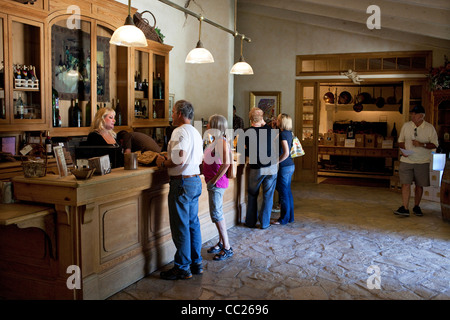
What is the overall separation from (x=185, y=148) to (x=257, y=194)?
7.27ft

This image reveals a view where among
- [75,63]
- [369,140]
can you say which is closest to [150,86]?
[75,63]

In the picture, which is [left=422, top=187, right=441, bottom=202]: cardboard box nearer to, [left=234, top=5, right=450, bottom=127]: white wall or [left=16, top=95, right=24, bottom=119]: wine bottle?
[left=234, top=5, right=450, bottom=127]: white wall

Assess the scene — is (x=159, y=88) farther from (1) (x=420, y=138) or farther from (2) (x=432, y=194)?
(2) (x=432, y=194)

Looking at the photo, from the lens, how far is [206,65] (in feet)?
27.8

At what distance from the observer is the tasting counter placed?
3.15 meters

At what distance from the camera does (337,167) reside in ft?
39.3

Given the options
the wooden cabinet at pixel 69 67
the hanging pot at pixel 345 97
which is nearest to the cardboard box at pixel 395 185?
the hanging pot at pixel 345 97

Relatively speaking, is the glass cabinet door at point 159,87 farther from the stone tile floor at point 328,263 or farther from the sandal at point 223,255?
the sandal at point 223,255

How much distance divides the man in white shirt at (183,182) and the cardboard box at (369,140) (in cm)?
836

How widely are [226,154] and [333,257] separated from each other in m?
1.69

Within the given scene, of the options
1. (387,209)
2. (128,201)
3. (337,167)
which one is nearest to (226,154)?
(128,201)

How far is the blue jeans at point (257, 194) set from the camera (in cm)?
559

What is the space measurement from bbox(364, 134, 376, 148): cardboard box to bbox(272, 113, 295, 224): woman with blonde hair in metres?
5.93

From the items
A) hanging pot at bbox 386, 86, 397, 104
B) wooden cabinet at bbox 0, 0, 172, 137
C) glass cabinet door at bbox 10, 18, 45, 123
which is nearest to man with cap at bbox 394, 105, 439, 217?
wooden cabinet at bbox 0, 0, 172, 137
